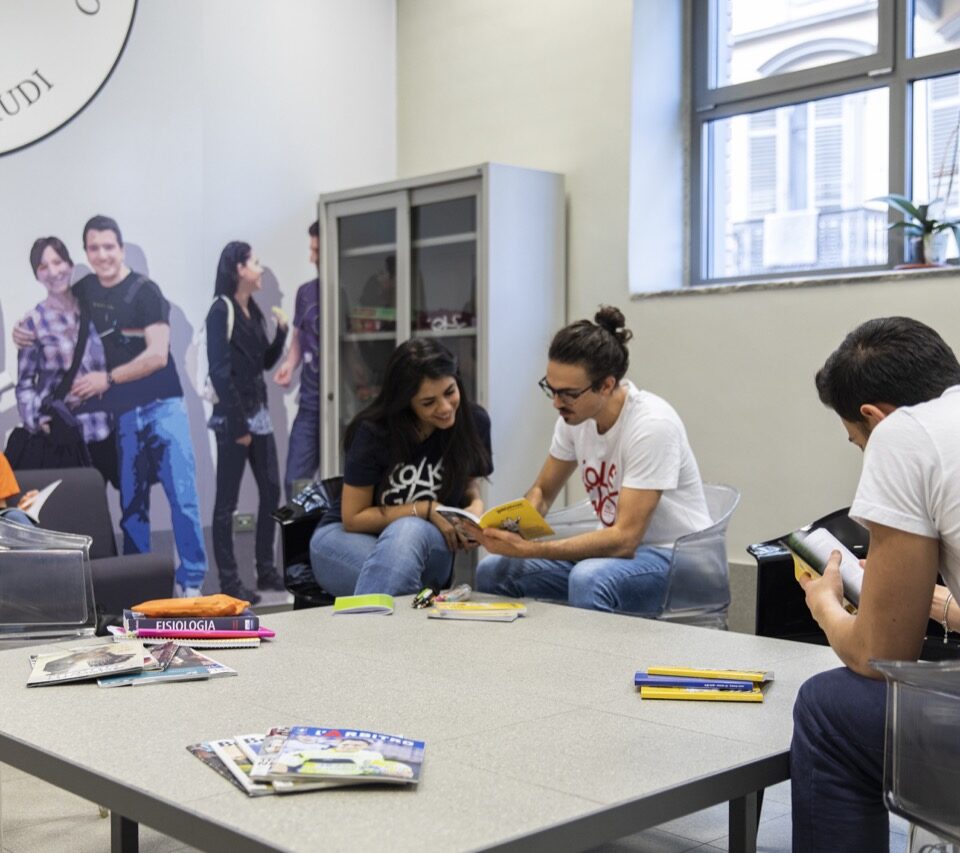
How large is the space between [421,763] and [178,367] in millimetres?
3628

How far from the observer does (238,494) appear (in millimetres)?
5199

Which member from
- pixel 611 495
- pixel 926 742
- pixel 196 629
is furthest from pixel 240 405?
pixel 926 742

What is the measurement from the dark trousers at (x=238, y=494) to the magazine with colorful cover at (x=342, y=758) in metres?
3.52

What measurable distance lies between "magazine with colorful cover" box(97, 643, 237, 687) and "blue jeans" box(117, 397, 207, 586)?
2.68 m

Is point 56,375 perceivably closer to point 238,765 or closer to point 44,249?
point 44,249

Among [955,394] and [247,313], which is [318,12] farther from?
[955,394]

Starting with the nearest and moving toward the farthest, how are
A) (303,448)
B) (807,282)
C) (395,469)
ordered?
(395,469)
(807,282)
(303,448)

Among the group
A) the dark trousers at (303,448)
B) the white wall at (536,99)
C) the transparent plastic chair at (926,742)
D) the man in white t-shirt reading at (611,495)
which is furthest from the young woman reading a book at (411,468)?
the transparent plastic chair at (926,742)

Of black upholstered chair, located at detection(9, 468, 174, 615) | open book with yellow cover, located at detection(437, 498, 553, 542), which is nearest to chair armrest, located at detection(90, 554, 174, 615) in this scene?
black upholstered chair, located at detection(9, 468, 174, 615)

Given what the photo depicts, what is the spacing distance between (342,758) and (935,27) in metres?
3.66

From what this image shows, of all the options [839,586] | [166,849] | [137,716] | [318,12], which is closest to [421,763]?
[137,716]

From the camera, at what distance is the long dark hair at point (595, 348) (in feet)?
10.6

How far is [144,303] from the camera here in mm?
4887

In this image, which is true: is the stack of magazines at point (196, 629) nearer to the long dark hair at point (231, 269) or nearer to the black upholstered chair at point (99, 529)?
the black upholstered chair at point (99, 529)
